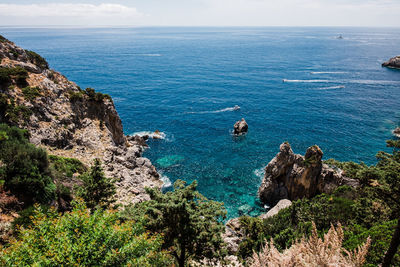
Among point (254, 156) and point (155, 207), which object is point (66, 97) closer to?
point (155, 207)

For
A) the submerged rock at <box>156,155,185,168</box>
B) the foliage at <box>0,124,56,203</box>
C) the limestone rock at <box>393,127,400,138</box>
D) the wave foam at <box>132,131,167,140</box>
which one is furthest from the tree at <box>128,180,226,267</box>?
the limestone rock at <box>393,127,400,138</box>

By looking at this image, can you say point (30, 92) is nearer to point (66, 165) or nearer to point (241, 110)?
point (66, 165)

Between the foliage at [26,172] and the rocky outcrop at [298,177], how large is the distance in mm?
32479

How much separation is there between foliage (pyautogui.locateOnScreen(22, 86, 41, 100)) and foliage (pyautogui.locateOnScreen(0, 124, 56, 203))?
16216mm

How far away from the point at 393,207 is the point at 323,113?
53970 millimetres

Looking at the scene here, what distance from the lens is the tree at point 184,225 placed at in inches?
699

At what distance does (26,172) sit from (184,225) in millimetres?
15266

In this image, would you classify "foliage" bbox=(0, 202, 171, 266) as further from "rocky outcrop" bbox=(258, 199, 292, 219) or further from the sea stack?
the sea stack

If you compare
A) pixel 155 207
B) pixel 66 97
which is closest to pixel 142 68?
pixel 66 97

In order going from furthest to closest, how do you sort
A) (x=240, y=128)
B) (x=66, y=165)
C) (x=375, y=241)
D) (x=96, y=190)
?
(x=240, y=128) < (x=66, y=165) < (x=96, y=190) < (x=375, y=241)

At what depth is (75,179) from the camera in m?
28.0

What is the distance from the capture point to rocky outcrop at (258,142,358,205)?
121 feet

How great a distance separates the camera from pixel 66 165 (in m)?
29.8

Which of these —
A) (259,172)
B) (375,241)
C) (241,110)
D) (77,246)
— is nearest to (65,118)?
(77,246)
